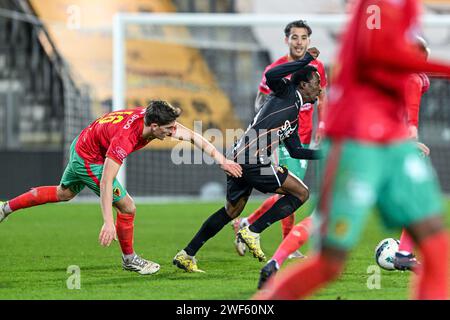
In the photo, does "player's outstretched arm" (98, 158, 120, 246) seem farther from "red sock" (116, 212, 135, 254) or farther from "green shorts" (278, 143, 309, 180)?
"green shorts" (278, 143, 309, 180)

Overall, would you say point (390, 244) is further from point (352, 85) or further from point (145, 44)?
point (145, 44)

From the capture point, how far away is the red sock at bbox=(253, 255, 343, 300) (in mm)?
4293

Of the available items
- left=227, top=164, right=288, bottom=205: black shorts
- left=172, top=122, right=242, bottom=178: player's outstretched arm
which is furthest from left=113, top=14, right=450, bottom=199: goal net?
left=172, top=122, right=242, bottom=178: player's outstretched arm

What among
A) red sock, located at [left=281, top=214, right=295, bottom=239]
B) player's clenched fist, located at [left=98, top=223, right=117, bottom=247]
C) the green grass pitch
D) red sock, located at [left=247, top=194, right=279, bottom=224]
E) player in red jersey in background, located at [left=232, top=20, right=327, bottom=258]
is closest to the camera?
the green grass pitch

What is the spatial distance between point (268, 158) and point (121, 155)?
1295 mm

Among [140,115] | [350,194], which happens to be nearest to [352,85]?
[350,194]

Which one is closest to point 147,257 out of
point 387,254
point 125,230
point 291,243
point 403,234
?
point 125,230

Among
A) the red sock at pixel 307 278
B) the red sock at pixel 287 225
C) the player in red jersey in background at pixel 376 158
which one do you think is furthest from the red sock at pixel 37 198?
the player in red jersey in background at pixel 376 158

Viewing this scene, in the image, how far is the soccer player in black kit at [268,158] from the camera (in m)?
7.68

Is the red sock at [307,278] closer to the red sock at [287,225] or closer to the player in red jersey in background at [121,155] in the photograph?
the player in red jersey in background at [121,155]

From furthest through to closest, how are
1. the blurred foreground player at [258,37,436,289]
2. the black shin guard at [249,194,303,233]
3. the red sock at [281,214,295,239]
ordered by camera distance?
the red sock at [281,214,295,239] → the black shin guard at [249,194,303,233] → the blurred foreground player at [258,37,436,289]

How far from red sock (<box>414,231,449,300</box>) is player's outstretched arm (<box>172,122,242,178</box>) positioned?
10.3ft
